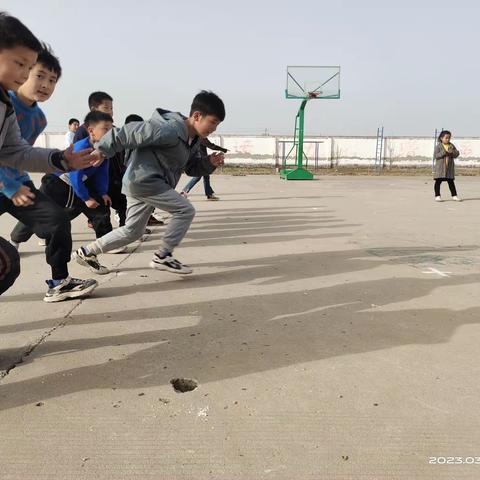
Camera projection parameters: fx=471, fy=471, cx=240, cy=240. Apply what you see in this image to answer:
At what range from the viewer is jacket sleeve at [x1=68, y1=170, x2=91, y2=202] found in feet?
13.6

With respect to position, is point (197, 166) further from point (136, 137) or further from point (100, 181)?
point (100, 181)

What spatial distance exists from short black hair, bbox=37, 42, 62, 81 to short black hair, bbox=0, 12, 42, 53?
1.04 metres

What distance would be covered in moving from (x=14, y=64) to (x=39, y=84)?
1068mm

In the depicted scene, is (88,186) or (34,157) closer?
(34,157)

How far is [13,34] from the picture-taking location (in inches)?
72.8

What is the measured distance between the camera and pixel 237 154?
29.1 meters

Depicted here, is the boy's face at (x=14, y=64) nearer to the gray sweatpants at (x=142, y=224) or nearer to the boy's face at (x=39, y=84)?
the boy's face at (x=39, y=84)

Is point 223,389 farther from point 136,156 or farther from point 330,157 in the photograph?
point 330,157

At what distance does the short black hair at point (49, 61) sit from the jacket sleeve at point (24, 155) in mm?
856

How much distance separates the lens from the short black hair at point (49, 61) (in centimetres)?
290

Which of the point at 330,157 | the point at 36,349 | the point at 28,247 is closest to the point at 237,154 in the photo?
the point at 330,157

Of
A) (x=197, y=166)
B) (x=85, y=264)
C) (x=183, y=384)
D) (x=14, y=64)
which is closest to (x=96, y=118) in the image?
(x=197, y=166)

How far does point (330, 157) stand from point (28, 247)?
26.0 meters

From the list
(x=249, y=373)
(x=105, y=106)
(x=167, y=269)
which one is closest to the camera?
(x=249, y=373)
